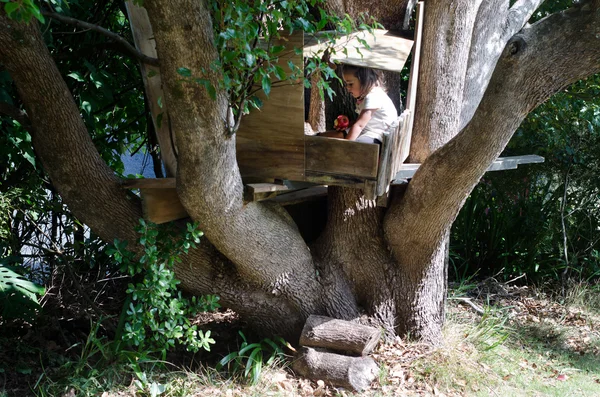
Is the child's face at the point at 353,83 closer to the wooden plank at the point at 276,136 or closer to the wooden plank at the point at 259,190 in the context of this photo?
the wooden plank at the point at 276,136

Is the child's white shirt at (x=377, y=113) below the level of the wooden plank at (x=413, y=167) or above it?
above

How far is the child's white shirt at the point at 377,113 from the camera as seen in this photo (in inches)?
157

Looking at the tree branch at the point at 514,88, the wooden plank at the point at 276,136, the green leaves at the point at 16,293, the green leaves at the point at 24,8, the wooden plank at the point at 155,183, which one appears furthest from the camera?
the green leaves at the point at 16,293

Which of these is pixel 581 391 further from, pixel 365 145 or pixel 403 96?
pixel 403 96

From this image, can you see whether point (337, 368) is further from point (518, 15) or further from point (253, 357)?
point (518, 15)

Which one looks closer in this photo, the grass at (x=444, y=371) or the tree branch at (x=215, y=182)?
the tree branch at (x=215, y=182)

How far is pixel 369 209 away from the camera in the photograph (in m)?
4.59

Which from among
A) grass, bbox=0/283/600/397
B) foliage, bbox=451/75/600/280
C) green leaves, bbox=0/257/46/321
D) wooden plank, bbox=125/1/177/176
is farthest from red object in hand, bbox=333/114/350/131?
foliage, bbox=451/75/600/280

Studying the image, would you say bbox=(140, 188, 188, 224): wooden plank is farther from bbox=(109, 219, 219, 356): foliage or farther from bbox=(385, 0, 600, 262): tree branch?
bbox=(385, 0, 600, 262): tree branch

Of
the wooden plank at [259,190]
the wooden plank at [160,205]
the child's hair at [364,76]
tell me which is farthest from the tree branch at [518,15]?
the wooden plank at [160,205]

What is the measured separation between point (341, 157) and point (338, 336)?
54.5 inches

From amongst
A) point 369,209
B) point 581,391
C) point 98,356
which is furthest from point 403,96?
point 98,356

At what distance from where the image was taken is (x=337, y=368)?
4.34 meters

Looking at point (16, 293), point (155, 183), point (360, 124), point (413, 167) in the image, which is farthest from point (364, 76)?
point (16, 293)
